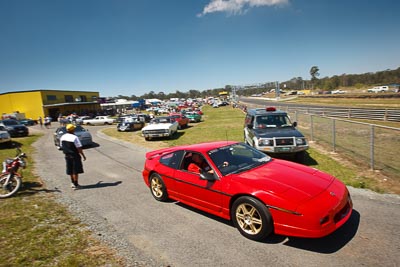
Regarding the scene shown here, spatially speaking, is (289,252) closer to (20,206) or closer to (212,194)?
(212,194)

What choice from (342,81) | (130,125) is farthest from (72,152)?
(342,81)

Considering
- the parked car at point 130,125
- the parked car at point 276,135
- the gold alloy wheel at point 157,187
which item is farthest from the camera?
the parked car at point 130,125

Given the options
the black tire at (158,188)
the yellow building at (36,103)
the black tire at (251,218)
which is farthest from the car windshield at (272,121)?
the yellow building at (36,103)

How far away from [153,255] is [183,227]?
868 mm

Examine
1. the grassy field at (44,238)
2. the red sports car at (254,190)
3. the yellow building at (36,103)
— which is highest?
the yellow building at (36,103)

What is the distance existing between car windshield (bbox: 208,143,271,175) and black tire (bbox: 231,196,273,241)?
649 mm

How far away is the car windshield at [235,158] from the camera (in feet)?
14.1

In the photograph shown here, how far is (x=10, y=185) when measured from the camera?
6.11 m

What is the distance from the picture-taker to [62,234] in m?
4.08

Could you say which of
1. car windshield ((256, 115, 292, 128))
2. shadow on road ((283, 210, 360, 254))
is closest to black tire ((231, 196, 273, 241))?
shadow on road ((283, 210, 360, 254))

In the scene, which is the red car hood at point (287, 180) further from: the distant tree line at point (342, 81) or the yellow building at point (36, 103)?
the distant tree line at point (342, 81)

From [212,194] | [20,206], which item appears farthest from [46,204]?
[212,194]

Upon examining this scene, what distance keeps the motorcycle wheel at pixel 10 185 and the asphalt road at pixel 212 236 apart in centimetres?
111

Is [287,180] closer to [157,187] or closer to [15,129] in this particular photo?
[157,187]
